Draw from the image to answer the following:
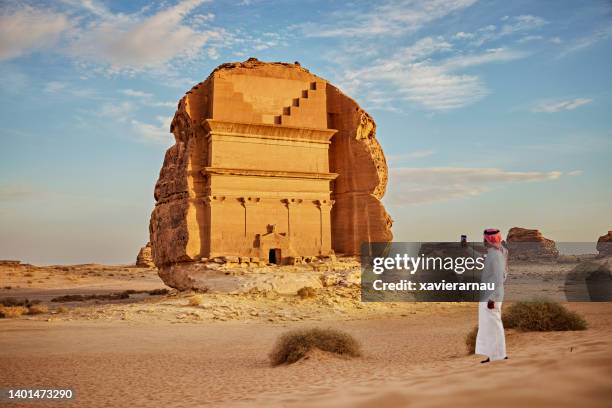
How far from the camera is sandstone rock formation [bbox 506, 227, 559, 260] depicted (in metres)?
73.5

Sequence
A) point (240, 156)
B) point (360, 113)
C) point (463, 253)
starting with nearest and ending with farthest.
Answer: point (240, 156) → point (360, 113) → point (463, 253)

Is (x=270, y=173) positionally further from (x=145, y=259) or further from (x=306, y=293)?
(x=145, y=259)

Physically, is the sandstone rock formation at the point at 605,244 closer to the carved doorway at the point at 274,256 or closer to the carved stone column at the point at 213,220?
the carved doorway at the point at 274,256

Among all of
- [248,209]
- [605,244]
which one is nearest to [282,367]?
[248,209]

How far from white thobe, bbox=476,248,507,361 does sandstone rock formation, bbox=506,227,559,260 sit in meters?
68.2

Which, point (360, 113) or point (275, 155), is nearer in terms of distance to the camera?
point (275, 155)

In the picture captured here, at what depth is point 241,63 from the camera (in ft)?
84.4

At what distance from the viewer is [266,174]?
80.7 ft

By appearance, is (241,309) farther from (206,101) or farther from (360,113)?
(360,113)

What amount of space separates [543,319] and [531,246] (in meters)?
65.7

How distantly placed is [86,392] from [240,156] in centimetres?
1597

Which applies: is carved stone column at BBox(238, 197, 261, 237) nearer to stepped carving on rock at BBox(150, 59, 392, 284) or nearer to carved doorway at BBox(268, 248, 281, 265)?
stepped carving on rock at BBox(150, 59, 392, 284)

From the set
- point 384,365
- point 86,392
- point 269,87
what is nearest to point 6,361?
point 86,392

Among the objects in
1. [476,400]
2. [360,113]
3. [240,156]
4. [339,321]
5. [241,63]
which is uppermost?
[241,63]
